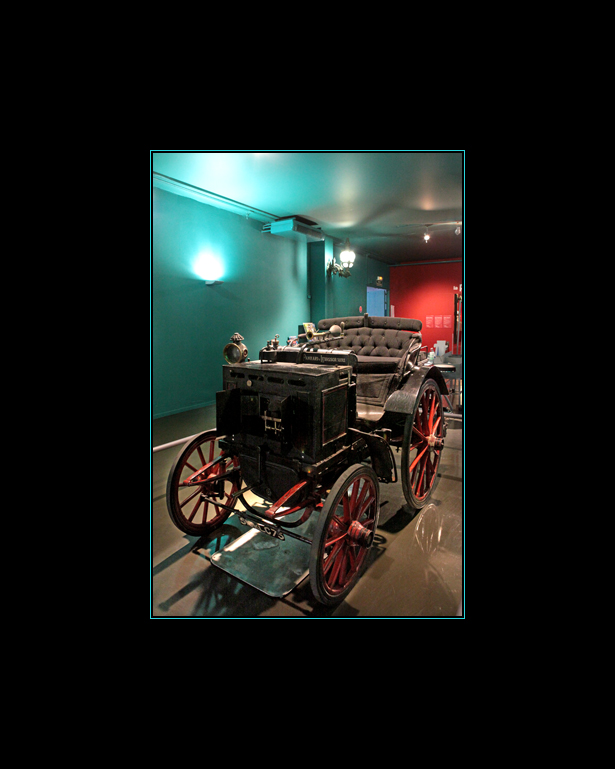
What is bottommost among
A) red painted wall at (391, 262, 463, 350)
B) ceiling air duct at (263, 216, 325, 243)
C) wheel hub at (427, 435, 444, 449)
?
wheel hub at (427, 435, 444, 449)

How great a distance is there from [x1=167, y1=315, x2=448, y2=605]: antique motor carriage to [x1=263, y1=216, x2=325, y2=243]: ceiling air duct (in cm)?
388

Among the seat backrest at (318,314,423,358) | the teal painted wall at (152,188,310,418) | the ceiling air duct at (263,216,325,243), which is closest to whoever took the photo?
the seat backrest at (318,314,423,358)

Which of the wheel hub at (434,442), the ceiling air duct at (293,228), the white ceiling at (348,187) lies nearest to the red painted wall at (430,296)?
the white ceiling at (348,187)

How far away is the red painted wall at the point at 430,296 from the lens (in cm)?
649

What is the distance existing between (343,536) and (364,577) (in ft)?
1.53

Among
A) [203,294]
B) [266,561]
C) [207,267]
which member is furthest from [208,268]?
[266,561]

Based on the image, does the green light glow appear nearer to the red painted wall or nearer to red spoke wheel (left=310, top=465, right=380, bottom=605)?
the red painted wall

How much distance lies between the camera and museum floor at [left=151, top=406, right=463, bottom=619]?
2111mm

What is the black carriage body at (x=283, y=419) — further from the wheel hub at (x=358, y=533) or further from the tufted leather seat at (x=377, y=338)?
the tufted leather seat at (x=377, y=338)

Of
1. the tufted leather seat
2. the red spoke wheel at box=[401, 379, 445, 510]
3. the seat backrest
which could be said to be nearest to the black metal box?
the red spoke wheel at box=[401, 379, 445, 510]

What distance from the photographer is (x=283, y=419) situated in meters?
2.20

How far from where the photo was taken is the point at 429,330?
6.86m

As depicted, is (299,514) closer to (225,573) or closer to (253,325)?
(225,573)
